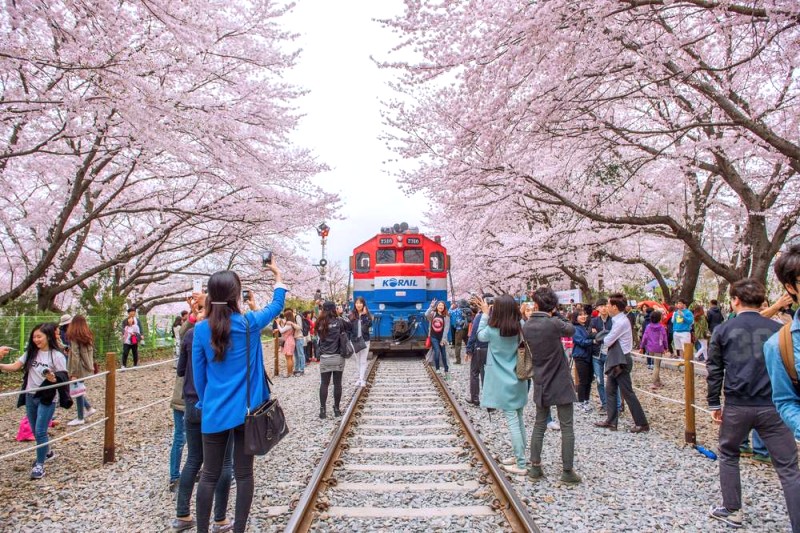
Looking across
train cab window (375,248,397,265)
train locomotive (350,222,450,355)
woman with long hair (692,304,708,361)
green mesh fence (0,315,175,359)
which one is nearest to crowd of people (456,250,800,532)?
woman with long hair (692,304,708,361)

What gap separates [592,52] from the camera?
6.07m

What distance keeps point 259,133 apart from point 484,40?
8141 millimetres

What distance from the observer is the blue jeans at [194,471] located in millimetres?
3654

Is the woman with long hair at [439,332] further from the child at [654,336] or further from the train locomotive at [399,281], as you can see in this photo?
the child at [654,336]

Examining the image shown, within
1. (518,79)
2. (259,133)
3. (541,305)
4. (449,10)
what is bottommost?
(541,305)

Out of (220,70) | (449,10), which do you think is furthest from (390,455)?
(220,70)

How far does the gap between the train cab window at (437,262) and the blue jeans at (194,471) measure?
12.6 meters

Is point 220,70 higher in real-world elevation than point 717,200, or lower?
higher

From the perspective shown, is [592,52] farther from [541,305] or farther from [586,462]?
[586,462]

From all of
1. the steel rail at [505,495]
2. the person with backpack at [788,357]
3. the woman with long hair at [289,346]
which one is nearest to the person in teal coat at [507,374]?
the steel rail at [505,495]

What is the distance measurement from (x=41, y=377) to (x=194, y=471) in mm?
2885

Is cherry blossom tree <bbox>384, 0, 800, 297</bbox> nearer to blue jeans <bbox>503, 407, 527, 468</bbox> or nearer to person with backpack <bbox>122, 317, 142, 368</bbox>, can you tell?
blue jeans <bbox>503, 407, 527, 468</bbox>

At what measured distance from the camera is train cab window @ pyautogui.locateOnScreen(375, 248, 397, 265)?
1612 cm

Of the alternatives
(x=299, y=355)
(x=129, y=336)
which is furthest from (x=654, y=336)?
(x=129, y=336)
